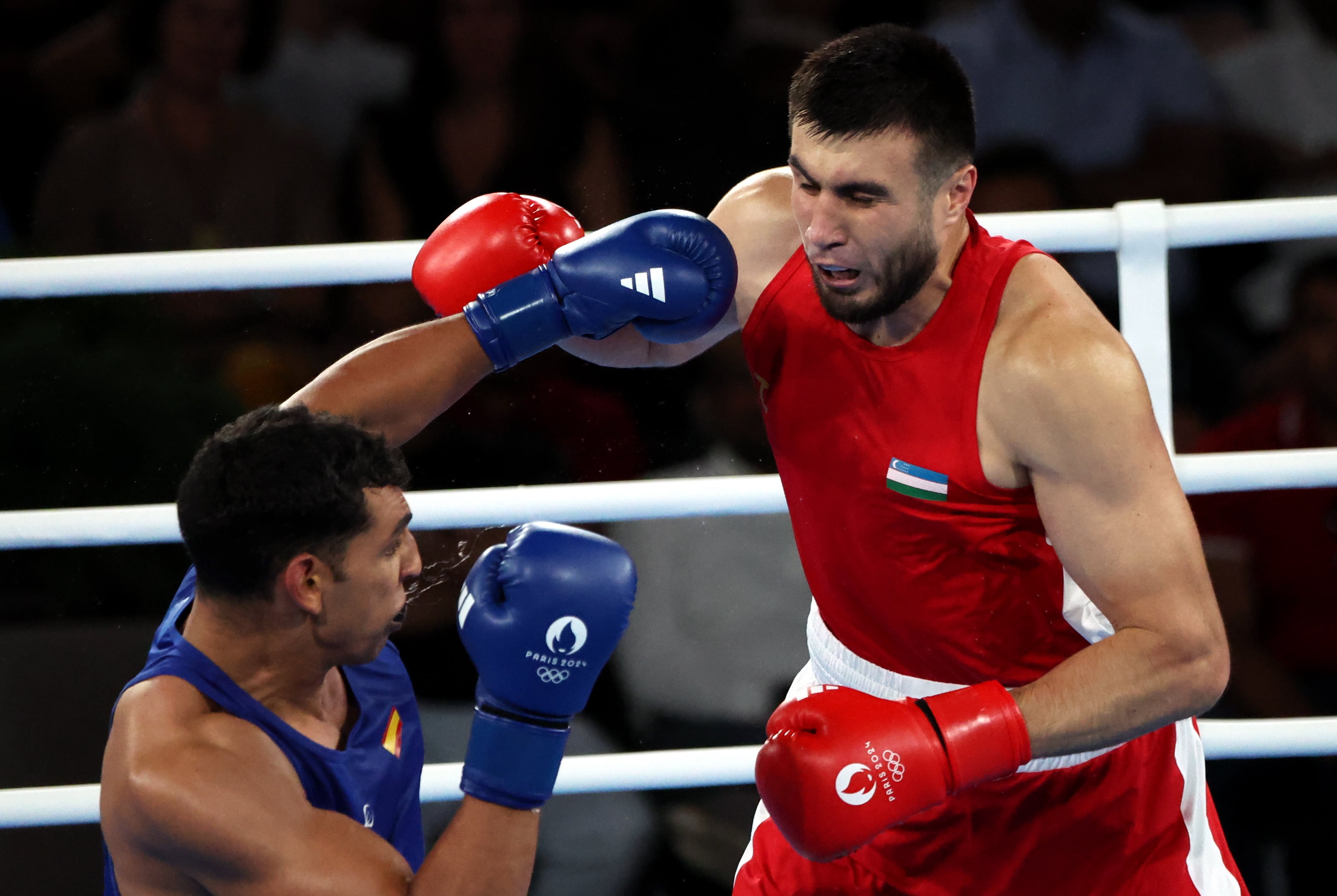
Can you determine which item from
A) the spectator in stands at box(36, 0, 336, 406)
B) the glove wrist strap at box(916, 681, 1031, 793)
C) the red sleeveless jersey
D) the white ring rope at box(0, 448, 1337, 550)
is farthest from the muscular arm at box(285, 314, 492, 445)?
the spectator in stands at box(36, 0, 336, 406)

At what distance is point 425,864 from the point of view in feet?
4.53

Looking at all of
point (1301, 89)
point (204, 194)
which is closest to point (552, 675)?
point (204, 194)

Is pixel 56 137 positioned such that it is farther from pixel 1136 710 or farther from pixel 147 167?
pixel 1136 710

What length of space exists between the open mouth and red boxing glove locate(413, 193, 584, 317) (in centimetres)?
43

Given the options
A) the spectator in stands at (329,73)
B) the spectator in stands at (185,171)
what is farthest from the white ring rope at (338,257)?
the spectator in stands at (329,73)

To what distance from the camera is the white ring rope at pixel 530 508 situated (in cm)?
198

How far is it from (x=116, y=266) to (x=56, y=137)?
258 cm

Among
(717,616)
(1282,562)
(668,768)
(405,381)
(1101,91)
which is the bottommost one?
(1282,562)

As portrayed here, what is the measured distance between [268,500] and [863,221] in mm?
720

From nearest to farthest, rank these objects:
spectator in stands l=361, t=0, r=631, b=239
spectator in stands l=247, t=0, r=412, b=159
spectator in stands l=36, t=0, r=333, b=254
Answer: spectator in stands l=36, t=0, r=333, b=254 → spectator in stands l=361, t=0, r=631, b=239 → spectator in stands l=247, t=0, r=412, b=159

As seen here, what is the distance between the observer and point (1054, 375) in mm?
1474

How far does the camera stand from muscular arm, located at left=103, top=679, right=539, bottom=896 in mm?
1341

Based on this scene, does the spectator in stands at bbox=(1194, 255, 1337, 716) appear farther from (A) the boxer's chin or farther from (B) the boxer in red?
(A) the boxer's chin

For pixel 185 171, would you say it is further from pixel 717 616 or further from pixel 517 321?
pixel 517 321
